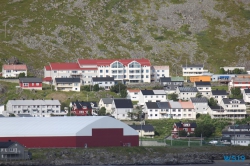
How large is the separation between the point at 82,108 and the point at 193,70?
28762 mm

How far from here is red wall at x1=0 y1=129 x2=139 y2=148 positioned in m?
102

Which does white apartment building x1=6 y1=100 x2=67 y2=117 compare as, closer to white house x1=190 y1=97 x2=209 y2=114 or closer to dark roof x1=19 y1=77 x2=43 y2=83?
dark roof x1=19 y1=77 x2=43 y2=83

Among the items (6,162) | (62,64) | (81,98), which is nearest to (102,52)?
(62,64)

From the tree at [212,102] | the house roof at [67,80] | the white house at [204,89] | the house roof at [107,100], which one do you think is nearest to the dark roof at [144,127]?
the house roof at [107,100]

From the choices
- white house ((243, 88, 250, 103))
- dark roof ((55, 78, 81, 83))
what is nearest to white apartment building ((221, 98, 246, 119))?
white house ((243, 88, 250, 103))

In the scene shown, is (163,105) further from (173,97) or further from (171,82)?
(171,82)

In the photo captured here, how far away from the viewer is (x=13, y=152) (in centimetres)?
9631

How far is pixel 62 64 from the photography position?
5723 inches

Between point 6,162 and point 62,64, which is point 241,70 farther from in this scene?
point 6,162

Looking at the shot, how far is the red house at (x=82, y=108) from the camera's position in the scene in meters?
126

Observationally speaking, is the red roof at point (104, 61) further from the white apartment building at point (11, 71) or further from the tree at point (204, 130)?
the tree at point (204, 130)

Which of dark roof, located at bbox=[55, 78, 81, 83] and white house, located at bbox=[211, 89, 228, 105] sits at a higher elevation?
dark roof, located at bbox=[55, 78, 81, 83]

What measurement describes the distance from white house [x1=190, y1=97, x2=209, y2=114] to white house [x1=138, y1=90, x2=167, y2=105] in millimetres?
4855

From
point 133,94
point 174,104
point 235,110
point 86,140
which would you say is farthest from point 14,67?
point 86,140
